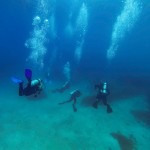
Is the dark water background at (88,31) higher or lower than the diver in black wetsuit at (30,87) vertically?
higher

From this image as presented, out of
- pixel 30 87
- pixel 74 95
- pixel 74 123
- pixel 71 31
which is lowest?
pixel 30 87


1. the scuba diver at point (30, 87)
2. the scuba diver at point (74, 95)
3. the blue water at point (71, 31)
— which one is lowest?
the scuba diver at point (30, 87)

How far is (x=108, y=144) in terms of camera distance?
9281 mm

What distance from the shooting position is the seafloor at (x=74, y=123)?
9266mm

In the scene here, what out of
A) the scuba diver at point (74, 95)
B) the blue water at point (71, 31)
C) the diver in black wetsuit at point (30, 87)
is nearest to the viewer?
the diver in black wetsuit at point (30, 87)

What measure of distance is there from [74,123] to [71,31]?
144 ft

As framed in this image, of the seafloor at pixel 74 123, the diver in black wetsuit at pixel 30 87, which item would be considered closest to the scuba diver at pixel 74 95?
the seafloor at pixel 74 123

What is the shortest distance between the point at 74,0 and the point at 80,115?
34809 millimetres

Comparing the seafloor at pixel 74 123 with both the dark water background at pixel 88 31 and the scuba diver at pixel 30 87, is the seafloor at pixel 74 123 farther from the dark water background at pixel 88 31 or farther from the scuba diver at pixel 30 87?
the dark water background at pixel 88 31

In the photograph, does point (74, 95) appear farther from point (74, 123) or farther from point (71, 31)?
point (71, 31)

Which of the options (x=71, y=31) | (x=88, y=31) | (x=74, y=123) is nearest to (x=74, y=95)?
(x=74, y=123)

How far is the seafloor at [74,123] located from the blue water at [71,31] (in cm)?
1791

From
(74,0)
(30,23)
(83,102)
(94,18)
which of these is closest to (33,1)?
(74,0)

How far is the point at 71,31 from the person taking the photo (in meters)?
52.8
